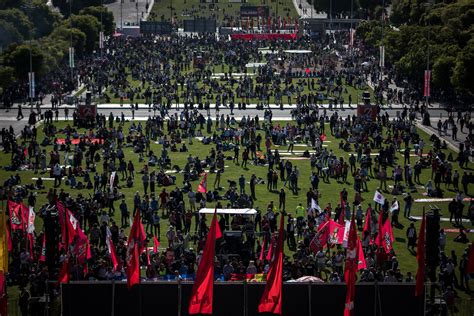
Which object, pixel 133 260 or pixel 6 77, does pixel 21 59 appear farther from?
pixel 133 260

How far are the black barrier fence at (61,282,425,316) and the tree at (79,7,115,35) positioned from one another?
110 m

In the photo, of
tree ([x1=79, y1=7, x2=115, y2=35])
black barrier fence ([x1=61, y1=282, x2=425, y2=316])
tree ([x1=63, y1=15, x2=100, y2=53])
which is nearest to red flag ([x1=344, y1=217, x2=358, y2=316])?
black barrier fence ([x1=61, y1=282, x2=425, y2=316])

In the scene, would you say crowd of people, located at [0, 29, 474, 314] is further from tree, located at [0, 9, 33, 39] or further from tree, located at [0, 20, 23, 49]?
tree, located at [0, 9, 33, 39]

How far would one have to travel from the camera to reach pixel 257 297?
121 ft

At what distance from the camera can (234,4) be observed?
19950 cm

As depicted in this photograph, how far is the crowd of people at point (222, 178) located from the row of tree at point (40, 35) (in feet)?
20.8

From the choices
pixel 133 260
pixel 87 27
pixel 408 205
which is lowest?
pixel 408 205

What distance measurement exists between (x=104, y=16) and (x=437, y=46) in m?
56.2

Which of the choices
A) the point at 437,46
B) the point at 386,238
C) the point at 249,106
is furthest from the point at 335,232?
the point at 437,46

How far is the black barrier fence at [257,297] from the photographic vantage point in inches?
1455

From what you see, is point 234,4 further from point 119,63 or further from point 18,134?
point 18,134

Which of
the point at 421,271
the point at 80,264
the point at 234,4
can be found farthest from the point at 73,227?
the point at 234,4

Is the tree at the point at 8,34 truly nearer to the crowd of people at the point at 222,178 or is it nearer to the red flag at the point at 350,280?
the crowd of people at the point at 222,178

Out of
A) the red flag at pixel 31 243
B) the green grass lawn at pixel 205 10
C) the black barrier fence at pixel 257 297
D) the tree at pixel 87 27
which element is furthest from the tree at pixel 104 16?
the black barrier fence at pixel 257 297
